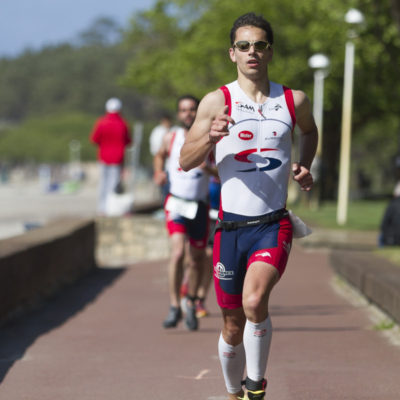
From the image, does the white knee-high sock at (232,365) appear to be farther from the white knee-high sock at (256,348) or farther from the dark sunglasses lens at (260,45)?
the dark sunglasses lens at (260,45)

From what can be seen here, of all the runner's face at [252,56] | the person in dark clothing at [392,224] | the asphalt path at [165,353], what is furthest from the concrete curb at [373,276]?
the runner's face at [252,56]

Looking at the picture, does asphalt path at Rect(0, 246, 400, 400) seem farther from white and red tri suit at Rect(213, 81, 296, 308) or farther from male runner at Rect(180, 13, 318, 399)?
white and red tri suit at Rect(213, 81, 296, 308)

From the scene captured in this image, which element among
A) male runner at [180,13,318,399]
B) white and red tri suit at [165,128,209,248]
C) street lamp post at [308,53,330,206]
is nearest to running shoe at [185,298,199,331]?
white and red tri suit at [165,128,209,248]

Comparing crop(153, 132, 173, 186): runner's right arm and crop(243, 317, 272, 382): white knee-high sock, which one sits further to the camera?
crop(153, 132, 173, 186): runner's right arm

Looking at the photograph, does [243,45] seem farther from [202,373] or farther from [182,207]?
[182,207]

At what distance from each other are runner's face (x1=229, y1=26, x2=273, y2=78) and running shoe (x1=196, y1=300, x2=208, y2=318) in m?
4.65

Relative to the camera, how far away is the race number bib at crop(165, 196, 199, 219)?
891cm

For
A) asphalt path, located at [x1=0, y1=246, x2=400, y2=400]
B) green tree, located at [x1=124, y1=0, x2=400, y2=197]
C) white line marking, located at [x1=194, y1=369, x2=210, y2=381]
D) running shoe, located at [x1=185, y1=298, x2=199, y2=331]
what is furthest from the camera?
green tree, located at [x1=124, y1=0, x2=400, y2=197]

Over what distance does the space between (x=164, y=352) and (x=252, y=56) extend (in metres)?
3.04

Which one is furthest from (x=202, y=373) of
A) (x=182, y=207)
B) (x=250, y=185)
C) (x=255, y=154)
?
(x=182, y=207)

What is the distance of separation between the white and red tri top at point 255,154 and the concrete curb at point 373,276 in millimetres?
3240

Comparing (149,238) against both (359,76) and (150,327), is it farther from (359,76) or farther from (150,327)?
(359,76)

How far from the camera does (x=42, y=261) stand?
11.0 m

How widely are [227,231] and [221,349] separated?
61 cm
